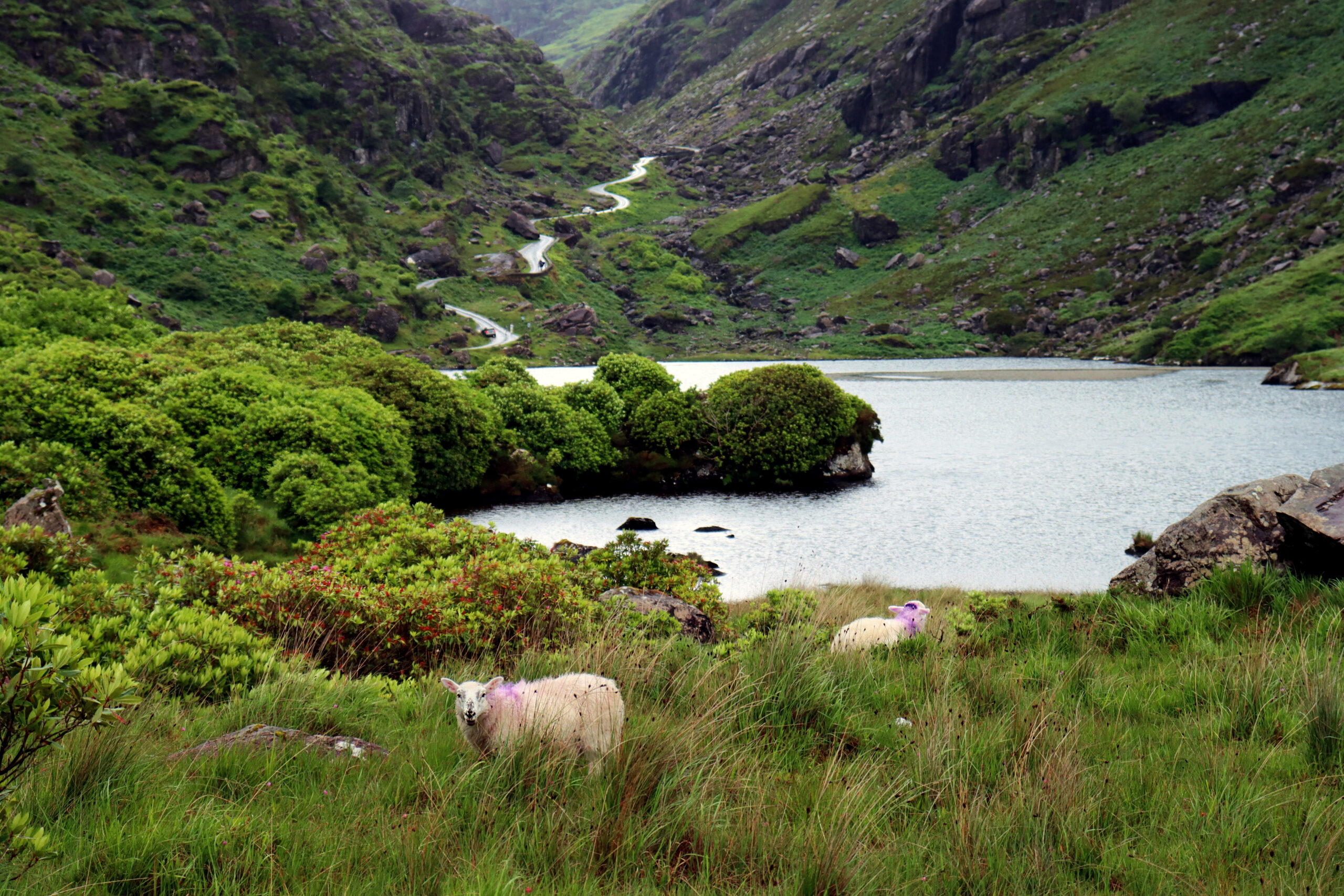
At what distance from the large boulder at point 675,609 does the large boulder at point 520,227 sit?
18441 centimetres

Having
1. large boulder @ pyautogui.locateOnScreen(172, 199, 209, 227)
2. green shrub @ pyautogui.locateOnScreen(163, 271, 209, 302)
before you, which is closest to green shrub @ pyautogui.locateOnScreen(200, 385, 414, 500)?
green shrub @ pyautogui.locateOnScreen(163, 271, 209, 302)

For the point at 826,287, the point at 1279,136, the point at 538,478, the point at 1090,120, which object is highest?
the point at 1090,120

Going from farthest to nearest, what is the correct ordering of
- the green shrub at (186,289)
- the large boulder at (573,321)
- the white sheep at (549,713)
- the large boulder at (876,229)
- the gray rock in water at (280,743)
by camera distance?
the large boulder at (876,229)
the large boulder at (573,321)
the green shrub at (186,289)
the white sheep at (549,713)
the gray rock in water at (280,743)

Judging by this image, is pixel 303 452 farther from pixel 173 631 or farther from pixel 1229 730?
pixel 1229 730

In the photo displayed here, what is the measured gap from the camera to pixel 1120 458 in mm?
41750

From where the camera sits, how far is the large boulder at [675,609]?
34.9 ft

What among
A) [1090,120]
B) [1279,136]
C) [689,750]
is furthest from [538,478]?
[1090,120]

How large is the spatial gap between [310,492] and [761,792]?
20850mm

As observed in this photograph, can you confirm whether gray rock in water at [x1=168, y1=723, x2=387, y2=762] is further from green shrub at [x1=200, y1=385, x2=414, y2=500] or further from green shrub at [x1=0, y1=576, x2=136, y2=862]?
green shrub at [x1=200, y1=385, x2=414, y2=500]

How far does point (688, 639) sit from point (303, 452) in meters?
18.8

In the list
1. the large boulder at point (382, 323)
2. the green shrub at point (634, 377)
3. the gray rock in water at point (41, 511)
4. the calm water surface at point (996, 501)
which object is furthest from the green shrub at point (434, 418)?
the large boulder at point (382, 323)

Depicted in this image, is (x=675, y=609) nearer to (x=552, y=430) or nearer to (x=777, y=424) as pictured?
(x=552, y=430)

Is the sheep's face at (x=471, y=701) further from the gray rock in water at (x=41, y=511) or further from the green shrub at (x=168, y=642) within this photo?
the gray rock in water at (x=41, y=511)

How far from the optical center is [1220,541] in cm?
1017
